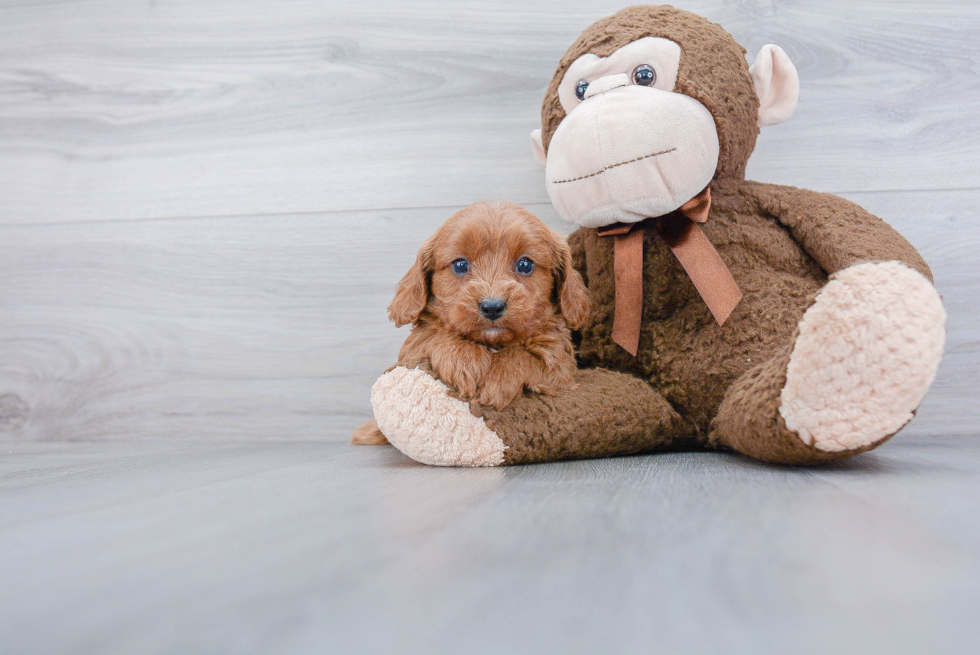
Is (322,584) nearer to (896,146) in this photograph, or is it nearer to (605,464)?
(605,464)

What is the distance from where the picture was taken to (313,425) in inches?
49.5

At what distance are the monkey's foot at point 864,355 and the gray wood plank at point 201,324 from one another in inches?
25.2

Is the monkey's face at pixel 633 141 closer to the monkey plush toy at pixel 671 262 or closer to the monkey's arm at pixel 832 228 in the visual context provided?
the monkey plush toy at pixel 671 262

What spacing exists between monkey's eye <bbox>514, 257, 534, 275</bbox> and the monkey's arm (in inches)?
13.6

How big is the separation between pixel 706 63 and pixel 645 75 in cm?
9

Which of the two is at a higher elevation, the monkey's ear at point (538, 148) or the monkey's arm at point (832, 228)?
the monkey's ear at point (538, 148)

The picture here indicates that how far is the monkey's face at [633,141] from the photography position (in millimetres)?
791

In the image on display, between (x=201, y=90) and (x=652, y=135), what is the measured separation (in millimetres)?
977

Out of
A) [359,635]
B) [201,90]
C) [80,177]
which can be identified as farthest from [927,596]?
[80,177]

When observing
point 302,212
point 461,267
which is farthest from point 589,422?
point 302,212

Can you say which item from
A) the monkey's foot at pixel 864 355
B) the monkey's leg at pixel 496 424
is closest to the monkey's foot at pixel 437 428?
the monkey's leg at pixel 496 424

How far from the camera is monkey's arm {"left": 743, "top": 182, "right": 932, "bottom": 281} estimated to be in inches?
30.6

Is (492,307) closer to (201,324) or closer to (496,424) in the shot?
(496,424)

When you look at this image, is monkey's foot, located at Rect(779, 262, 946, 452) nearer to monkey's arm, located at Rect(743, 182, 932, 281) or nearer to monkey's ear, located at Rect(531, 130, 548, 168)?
monkey's arm, located at Rect(743, 182, 932, 281)
